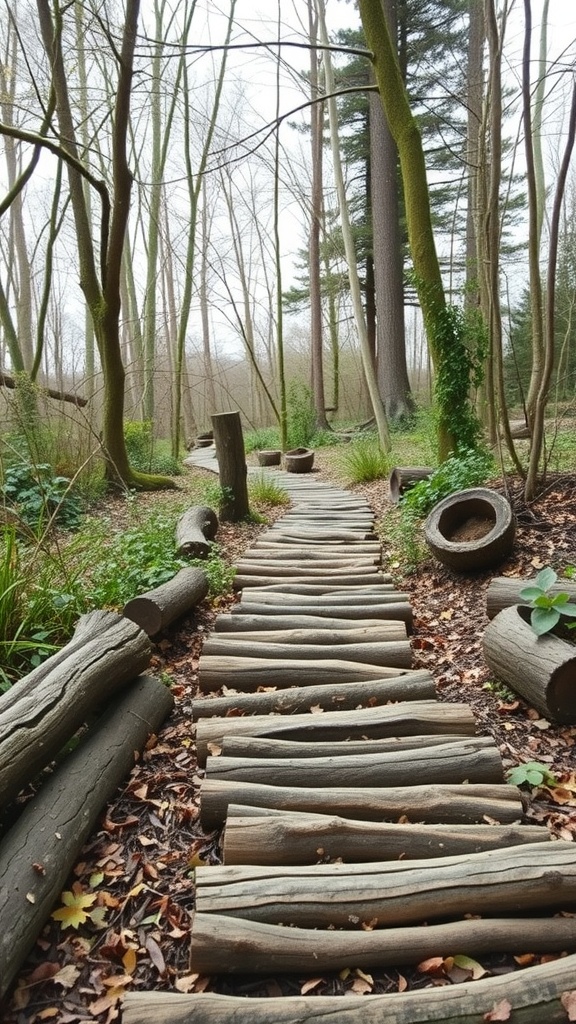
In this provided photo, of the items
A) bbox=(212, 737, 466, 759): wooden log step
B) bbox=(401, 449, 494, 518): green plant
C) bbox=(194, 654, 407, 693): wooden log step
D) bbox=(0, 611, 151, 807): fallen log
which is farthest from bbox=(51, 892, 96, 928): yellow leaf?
bbox=(401, 449, 494, 518): green plant

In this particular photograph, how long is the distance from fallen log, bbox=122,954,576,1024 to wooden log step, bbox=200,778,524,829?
0.62 m

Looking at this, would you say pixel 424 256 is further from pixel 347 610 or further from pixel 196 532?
pixel 347 610

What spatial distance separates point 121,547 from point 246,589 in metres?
1.21

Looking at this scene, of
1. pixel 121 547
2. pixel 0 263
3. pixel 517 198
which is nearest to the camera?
pixel 121 547

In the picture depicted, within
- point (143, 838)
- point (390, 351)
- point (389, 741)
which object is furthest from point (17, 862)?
point (390, 351)

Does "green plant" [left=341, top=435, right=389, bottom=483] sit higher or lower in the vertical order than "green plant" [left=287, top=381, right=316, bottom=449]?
lower

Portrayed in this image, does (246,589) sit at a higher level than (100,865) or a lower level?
higher

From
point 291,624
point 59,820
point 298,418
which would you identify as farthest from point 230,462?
point 298,418

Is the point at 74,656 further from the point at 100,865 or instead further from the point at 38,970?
the point at 38,970

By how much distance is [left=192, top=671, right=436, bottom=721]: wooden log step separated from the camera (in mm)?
2844

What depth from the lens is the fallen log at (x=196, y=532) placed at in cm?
495

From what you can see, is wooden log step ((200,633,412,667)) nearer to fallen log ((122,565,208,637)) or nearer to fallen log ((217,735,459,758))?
fallen log ((122,565,208,637))

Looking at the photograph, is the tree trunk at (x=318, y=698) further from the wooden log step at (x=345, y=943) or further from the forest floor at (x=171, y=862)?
the wooden log step at (x=345, y=943)

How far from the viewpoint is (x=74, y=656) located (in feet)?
8.67
